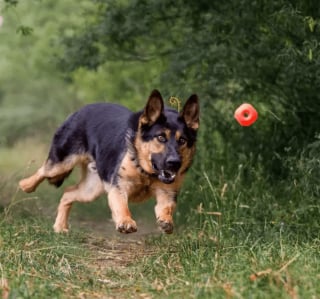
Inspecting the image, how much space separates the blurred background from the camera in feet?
30.8

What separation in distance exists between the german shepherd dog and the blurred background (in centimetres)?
66

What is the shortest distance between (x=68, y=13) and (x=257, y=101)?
30.9 ft

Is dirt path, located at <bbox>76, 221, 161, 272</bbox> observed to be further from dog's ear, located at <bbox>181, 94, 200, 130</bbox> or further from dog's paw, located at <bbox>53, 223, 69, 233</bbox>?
dog's ear, located at <bbox>181, 94, 200, 130</bbox>

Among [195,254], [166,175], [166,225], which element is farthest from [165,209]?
[195,254]

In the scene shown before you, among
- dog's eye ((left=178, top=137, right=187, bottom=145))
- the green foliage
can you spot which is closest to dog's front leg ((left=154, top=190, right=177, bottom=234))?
dog's eye ((left=178, top=137, right=187, bottom=145))

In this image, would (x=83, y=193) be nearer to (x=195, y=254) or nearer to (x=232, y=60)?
(x=232, y=60)

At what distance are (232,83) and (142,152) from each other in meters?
3.71

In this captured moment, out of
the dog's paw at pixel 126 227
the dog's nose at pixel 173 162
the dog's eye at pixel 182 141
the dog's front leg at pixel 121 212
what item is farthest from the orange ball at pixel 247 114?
the dog's paw at pixel 126 227

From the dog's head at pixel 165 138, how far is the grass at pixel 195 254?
0.46m

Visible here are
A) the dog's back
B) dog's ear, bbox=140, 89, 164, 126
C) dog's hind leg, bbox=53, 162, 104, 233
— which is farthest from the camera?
dog's hind leg, bbox=53, 162, 104, 233

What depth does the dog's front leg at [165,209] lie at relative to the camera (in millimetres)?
8211

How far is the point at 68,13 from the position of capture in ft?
66.0

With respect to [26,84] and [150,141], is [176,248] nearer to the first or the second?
[150,141]

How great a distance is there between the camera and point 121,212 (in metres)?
8.30
